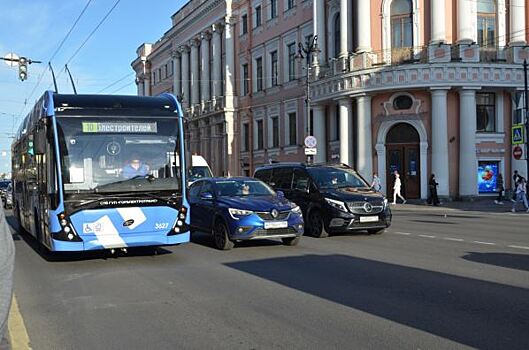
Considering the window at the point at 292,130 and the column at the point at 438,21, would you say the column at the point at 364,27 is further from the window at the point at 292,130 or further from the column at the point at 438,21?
the window at the point at 292,130

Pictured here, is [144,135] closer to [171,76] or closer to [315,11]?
[315,11]

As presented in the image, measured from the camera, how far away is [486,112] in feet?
109

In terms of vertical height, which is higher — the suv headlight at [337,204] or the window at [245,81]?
the window at [245,81]

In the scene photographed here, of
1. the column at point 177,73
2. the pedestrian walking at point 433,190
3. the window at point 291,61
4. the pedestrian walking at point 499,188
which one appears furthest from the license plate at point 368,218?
the column at point 177,73

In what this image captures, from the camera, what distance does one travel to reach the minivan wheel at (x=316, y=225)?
15.1 m

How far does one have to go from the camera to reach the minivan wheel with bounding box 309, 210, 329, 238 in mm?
15062

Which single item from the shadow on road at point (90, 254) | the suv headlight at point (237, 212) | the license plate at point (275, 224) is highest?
the suv headlight at point (237, 212)

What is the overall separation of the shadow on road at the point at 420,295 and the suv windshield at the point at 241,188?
3167mm

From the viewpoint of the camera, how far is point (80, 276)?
966 centimetres

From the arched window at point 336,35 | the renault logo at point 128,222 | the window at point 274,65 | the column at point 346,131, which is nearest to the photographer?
the renault logo at point 128,222

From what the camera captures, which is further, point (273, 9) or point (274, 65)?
point (274, 65)

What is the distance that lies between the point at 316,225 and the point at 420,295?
7770 millimetres

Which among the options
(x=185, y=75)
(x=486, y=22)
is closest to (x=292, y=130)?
(x=486, y=22)

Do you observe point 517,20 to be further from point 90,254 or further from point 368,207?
point 90,254
